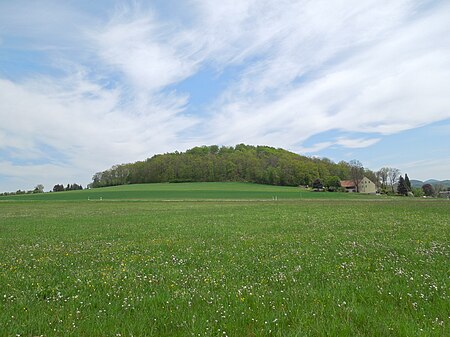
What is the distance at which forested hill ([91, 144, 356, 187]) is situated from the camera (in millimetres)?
148875

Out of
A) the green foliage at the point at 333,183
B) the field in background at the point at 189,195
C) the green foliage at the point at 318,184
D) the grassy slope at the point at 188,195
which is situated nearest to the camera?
the field in background at the point at 189,195

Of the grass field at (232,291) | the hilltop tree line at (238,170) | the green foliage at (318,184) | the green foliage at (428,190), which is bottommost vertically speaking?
the grass field at (232,291)

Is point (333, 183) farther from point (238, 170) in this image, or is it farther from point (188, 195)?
point (188, 195)

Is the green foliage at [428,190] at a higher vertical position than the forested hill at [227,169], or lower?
lower

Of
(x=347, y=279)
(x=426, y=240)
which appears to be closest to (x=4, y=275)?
(x=347, y=279)

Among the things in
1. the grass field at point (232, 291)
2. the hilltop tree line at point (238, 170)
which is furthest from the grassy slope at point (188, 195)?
the grass field at point (232, 291)

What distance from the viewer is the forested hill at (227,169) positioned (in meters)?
149

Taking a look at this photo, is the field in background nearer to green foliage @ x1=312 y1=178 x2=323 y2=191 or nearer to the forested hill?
green foliage @ x1=312 y1=178 x2=323 y2=191

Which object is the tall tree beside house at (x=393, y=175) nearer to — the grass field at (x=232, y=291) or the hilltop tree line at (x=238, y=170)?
the hilltop tree line at (x=238, y=170)

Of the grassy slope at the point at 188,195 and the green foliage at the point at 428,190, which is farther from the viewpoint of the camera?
the green foliage at the point at 428,190

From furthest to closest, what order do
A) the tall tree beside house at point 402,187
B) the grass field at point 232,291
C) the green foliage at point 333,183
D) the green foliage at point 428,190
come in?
the green foliage at point 428,190 < the tall tree beside house at point 402,187 < the green foliage at point 333,183 < the grass field at point 232,291

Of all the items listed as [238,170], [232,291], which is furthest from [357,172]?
[232,291]

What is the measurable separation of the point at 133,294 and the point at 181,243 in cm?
749

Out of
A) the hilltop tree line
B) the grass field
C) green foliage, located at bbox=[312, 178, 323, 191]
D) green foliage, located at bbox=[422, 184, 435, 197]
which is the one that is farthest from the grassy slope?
the grass field
